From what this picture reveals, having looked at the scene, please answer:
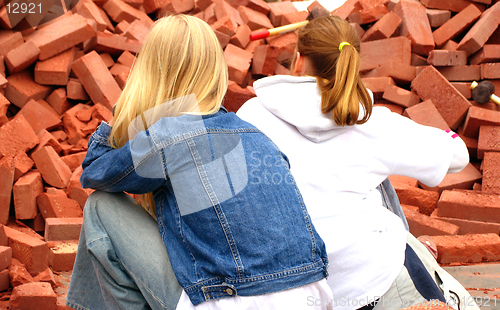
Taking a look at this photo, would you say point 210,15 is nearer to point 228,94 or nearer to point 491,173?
point 228,94

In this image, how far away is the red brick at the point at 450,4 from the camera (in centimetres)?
476

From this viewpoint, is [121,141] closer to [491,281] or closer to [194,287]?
[194,287]

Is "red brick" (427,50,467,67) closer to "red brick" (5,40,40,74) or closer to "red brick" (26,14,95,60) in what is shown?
"red brick" (26,14,95,60)

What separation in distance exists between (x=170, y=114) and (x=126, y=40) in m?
3.11

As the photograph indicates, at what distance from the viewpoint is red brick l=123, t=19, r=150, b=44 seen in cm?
447

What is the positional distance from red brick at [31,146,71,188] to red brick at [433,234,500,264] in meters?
2.85

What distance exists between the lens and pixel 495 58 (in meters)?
4.30

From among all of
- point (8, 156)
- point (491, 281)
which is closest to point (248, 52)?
point (8, 156)

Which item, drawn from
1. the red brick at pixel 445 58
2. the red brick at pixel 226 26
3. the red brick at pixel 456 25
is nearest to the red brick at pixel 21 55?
the red brick at pixel 226 26

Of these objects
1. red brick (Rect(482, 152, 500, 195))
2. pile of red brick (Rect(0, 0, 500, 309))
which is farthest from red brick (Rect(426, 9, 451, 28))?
red brick (Rect(482, 152, 500, 195))

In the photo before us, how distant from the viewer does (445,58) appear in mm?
4367

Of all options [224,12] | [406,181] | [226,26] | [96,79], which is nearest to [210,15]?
[224,12]

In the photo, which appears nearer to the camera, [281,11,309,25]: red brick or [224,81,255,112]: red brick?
[224,81,255,112]: red brick

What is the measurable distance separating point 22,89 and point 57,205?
47.3 inches
